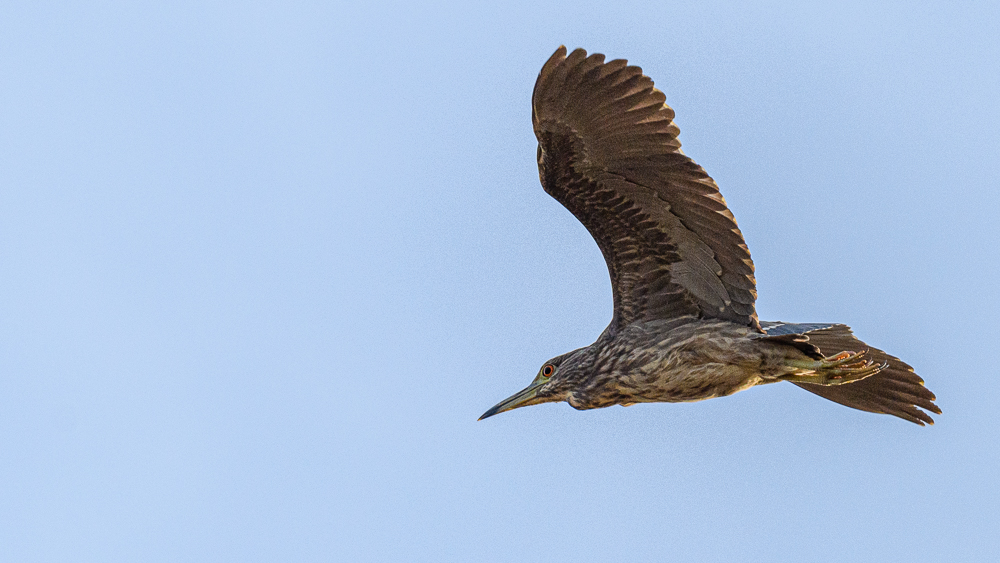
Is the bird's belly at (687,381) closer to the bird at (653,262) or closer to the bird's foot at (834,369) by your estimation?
the bird at (653,262)

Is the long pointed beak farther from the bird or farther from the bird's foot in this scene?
the bird's foot

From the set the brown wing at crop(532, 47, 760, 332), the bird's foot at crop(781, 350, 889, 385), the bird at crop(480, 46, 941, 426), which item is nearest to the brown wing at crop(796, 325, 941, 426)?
the bird at crop(480, 46, 941, 426)

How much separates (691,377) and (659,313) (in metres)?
0.60

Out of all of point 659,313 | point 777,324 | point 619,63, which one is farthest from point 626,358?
point 619,63

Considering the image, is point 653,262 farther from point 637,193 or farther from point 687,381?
point 687,381

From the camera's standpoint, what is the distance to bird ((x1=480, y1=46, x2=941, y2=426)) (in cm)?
1033

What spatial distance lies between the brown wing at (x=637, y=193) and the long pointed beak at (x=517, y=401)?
40.3 inches

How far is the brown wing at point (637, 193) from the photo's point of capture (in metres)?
10.3

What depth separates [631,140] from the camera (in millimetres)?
10398

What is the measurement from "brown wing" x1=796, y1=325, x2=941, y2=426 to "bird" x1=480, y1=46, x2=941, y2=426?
18.9 inches

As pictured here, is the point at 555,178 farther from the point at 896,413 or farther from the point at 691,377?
the point at 896,413

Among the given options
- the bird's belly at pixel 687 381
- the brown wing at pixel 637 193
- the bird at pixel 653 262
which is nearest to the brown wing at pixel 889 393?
the bird at pixel 653 262

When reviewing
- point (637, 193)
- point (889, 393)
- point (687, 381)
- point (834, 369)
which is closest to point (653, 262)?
point (637, 193)

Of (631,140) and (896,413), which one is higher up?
(631,140)
